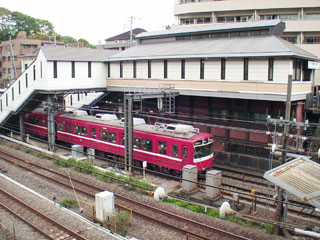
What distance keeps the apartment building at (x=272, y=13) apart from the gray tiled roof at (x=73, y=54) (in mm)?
16273

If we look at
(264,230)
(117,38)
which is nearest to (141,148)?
(264,230)

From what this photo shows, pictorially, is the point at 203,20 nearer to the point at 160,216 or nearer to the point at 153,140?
the point at 153,140

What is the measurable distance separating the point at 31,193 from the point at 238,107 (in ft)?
48.1

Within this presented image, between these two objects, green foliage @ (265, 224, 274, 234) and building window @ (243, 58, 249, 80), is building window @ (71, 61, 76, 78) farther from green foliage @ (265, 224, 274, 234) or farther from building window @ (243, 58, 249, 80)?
green foliage @ (265, 224, 274, 234)

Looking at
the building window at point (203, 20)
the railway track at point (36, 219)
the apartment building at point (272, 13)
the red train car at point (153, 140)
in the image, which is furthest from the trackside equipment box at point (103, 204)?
the building window at point (203, 20)

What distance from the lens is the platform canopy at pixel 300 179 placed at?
389 inches

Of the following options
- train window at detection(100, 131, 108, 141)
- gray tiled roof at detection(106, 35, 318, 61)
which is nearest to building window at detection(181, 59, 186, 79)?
gray tiled roof at detection(106, 35, 318, 61)

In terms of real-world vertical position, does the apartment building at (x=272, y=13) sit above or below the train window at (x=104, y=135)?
above

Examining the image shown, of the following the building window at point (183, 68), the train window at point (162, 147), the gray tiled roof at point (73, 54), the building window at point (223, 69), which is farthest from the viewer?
the gray tiled roof at point (73, 54)

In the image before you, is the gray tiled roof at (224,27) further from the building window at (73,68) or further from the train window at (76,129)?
the train window at (76,129)

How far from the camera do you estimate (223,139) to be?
81.7 feet

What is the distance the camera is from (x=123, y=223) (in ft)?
45.2

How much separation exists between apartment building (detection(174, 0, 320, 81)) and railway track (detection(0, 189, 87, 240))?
28.8 meters

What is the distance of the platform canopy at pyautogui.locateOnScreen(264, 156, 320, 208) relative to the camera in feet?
32.4
